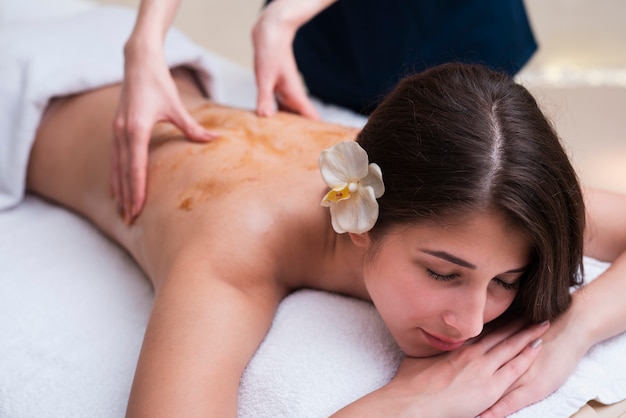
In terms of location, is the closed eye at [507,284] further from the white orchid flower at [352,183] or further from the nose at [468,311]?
the white orchid flower at [352,183]

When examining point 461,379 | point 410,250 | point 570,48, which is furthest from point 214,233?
point 570,48

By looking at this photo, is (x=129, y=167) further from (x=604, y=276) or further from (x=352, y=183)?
(x=604, y=276)

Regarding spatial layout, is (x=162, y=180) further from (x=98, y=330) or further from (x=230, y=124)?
(x=98, y=330)

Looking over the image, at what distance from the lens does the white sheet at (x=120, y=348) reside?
3.89 feet

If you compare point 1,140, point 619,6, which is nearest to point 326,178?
point 1,140

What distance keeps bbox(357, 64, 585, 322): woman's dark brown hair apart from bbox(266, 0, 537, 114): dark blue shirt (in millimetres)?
943

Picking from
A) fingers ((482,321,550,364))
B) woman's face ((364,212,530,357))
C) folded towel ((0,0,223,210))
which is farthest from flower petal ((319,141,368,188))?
folded towel ((0,0,223,210))

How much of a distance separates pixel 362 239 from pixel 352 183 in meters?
0.13

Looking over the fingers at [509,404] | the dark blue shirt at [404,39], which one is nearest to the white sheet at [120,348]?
the fingers at [509,404]

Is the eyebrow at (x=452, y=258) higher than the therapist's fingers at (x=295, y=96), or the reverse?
the eyebrow at (x=452, y=258)

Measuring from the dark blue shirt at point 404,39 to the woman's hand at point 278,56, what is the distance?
386 mm

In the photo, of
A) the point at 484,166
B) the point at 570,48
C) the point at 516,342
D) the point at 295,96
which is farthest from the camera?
the point at 570,48

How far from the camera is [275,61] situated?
170 cm

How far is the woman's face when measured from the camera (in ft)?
3.55
